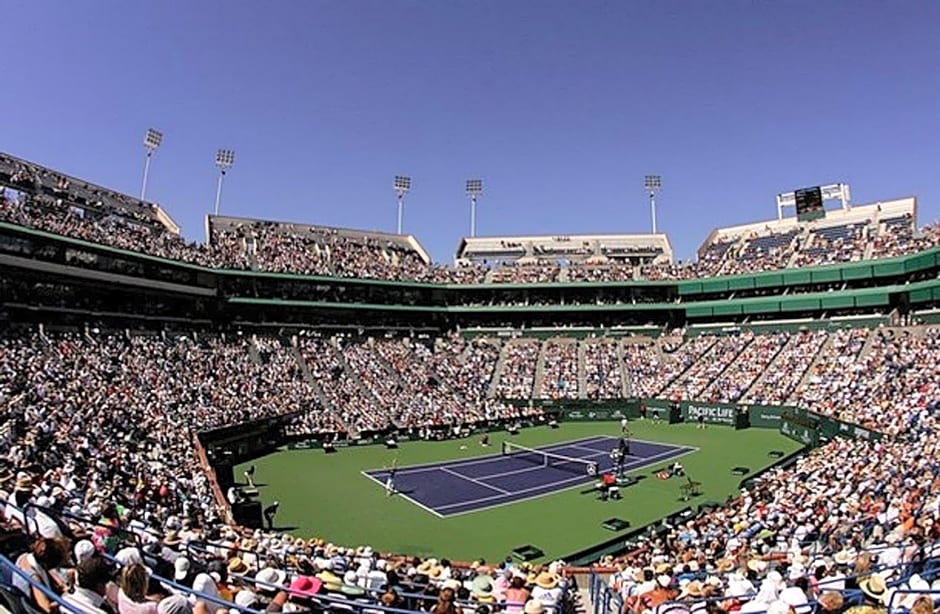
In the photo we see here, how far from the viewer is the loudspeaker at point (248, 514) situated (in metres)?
21.9

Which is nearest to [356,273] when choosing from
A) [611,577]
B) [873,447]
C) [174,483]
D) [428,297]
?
[428,297]

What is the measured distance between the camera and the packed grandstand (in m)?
9.36

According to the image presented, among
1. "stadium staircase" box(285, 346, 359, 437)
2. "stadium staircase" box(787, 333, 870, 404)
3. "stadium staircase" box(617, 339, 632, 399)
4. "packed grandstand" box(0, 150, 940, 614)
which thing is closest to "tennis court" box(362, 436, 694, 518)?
"packed grandstand" box(0, 150, 940, 614)

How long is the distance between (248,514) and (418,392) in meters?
29.1

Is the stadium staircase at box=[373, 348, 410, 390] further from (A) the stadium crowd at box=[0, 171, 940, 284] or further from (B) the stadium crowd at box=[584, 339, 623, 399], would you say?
(B) the stadium crowd at box=[584, 339, 623, 399]

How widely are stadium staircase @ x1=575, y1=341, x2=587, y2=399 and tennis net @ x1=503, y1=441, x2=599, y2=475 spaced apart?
58.4 ft

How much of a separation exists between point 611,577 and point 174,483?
588 inches

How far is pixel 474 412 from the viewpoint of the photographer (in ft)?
162

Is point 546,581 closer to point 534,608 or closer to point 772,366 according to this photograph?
point 534,608

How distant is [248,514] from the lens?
22297mm

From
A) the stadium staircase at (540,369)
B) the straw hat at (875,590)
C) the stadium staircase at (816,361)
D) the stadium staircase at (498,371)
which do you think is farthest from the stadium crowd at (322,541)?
the stadium staircase at (540,369)

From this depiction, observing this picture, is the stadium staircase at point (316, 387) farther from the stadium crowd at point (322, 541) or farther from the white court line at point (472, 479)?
the white court line at point (472, 479)

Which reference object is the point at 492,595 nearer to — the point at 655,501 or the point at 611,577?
the point at 611,577

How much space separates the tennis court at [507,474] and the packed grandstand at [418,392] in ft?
24.5
